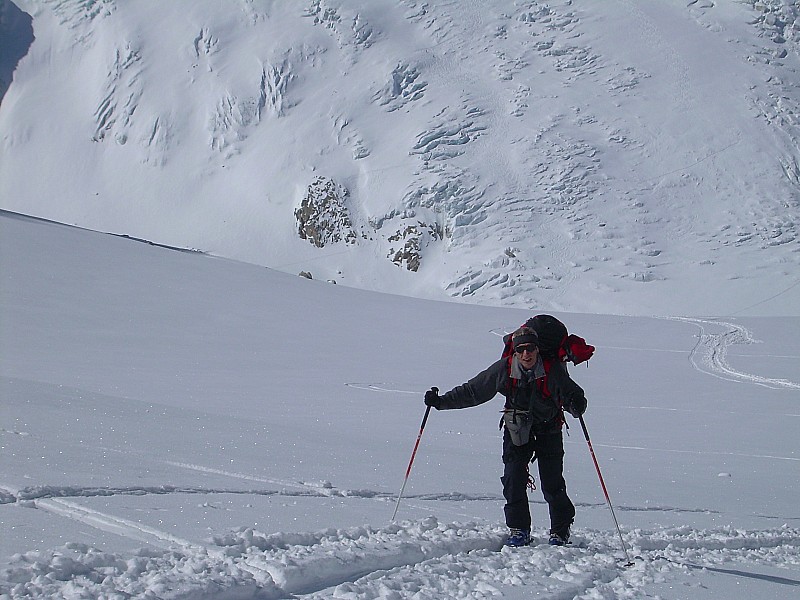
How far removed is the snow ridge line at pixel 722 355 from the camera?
1567 centimetres

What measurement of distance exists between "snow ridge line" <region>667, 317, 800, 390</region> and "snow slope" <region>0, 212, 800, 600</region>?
186 millimetres

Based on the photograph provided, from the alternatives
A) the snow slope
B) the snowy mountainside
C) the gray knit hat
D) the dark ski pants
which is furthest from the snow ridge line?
the snowy mountainside

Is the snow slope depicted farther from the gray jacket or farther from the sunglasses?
the sunglasses

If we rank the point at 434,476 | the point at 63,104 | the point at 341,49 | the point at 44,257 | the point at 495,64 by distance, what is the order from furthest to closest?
the point at 63,104, the point at 341,49, the point at 495,64, the point at 44,257, the point at 434,476

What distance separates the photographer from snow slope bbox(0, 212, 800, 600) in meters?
3.34

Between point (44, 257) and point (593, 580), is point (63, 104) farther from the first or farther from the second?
point (593, 580)

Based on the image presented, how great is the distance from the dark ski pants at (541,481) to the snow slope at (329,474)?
17 cm

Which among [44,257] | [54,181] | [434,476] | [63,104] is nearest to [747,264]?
[44,257]

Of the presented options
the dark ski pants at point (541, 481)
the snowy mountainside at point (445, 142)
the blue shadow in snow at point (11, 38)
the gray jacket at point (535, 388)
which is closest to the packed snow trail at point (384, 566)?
the dark ski pants at point (541, 481)

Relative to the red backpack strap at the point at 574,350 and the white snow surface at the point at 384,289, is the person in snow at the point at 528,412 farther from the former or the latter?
the white snow surface at the point at 384,289

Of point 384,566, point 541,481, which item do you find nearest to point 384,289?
point 541,481

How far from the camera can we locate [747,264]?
46031mm

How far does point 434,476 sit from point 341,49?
7071 cm

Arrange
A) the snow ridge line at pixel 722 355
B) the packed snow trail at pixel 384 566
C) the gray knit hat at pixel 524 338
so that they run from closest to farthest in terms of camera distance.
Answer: the packed snow trail at pixel 384 566 → the gray knit hat at pixel 524 338 → the snow ridge line at pixel 722 355
